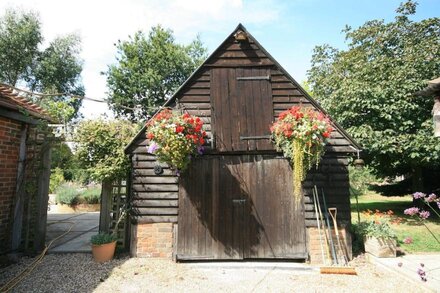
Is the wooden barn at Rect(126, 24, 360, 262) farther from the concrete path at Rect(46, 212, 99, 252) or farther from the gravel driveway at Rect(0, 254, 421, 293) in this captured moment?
the concrete path at Rect(46, 212, 99, 252)

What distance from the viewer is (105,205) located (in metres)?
6.71

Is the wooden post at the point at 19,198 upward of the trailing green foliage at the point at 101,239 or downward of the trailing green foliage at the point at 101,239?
upward

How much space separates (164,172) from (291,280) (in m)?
3.62

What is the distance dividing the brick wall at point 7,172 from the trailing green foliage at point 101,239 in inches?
76.0

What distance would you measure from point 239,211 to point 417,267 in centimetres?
384

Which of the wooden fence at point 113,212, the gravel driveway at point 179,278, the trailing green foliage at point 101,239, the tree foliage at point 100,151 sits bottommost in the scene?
the gravel driveway at point 179,278

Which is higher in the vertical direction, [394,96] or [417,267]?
[394,96]

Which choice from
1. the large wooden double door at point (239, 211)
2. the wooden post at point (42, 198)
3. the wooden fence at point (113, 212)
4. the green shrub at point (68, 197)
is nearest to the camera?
the large wooden double door at point (239, 211)

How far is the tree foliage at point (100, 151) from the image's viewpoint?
6379 millimetres

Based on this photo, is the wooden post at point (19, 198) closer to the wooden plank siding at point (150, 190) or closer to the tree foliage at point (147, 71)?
the wooden plank siding at point (150, 190)

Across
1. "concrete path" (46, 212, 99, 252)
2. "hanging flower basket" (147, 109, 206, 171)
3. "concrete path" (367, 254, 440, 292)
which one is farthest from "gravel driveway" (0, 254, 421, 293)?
"hanging flower basket" (147, 109, 206, 171)

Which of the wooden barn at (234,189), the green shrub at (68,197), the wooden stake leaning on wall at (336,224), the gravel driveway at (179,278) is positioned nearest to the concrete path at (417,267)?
the gravel driveway at (179,278)

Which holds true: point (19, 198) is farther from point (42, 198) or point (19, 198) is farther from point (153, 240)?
point (153, 240)

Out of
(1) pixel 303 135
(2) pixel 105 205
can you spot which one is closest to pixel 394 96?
(1) pixel 303 135
